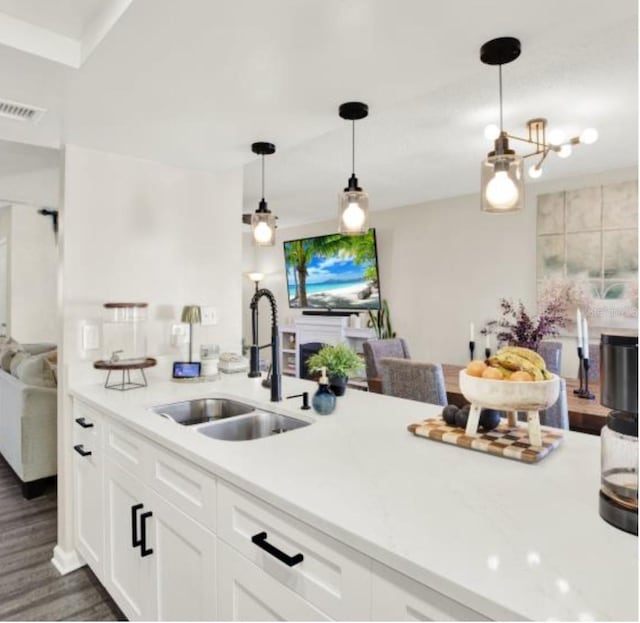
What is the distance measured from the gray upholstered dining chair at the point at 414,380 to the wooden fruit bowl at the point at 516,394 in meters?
1.33

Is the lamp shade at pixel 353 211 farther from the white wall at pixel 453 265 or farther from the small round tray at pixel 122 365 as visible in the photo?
the white wall at pixel 453 265

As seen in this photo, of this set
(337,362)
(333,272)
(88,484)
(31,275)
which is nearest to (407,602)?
(337,362)

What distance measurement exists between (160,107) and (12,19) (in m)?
0.52

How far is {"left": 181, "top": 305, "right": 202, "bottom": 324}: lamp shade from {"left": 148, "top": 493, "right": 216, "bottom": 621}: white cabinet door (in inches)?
46.2

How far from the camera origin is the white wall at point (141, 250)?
226cm

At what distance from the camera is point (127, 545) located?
1.72m

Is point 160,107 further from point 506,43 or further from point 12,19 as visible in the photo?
point 506,43

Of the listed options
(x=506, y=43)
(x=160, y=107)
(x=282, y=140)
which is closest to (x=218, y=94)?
(x=160, y=107)

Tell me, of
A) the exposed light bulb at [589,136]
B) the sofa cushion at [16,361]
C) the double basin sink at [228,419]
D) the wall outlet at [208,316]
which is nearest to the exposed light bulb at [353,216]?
the double basin sink at [228,419]

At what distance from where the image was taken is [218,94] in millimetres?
1727

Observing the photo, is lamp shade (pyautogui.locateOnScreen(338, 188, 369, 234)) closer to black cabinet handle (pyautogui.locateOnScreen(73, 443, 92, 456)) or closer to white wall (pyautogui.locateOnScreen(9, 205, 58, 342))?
black cabinet handle (pyautogui.locateOnScreen(73, 443, 92, 456))

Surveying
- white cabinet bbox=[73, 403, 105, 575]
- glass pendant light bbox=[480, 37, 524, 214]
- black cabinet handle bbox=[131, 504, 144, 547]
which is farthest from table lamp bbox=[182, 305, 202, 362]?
glass pendant light bbox=[480, 37, 524, 214]

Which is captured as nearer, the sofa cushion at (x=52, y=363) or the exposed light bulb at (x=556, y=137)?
the exposed light bulb at (x=556, y=137)

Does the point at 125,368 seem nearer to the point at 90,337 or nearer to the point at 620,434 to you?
the point at 90,337
